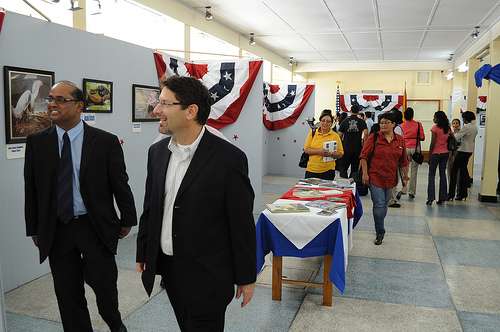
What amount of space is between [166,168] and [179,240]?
0.94 feet

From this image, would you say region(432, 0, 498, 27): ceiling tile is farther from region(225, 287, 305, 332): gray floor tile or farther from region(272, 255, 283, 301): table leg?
region(225, 287, 305, 332): gray floor tile

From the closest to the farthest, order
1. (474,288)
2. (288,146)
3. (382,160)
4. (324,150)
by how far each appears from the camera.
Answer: (474,288)
(382,160)
(324,150)
(288,146)

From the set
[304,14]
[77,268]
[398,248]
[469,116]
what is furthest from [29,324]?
[469,116]

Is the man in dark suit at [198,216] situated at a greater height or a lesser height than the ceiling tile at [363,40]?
lesser

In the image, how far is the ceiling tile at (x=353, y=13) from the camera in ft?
23.5

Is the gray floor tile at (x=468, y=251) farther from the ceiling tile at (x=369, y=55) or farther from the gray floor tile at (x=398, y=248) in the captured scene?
the ceiling tile at (x=369, y=55)

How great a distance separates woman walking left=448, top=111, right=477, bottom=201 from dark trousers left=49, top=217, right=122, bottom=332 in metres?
6.65

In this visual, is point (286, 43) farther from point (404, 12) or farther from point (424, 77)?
point (424, 77)

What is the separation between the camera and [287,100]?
32.4 feet

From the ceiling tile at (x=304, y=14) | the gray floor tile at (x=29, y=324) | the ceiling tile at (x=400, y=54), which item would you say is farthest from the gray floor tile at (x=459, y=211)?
the ceiling tile at (x=400, y=54)

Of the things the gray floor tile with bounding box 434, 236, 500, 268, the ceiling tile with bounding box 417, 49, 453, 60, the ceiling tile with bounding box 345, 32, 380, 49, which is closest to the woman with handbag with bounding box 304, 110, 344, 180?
the gray floor tile with bounding box 434, 236, 500, 268

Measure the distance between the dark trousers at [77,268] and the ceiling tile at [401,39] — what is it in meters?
8.85

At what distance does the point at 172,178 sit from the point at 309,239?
5.68 ft

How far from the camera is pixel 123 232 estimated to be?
257 centimetres
